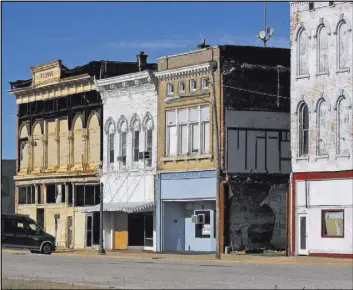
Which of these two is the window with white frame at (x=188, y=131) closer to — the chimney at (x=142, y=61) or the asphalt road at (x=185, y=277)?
the chimney at (x=142, y=61)

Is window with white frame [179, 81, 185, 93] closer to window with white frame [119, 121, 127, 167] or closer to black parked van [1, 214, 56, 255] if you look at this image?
window with white frame [119, 121, 127, 167]

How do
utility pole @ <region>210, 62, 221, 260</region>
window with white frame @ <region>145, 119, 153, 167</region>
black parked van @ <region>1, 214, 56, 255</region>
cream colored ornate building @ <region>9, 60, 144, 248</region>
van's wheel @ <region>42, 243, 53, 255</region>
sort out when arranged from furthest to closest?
cream colored ornate building @ <region>9, 60, 144, 248</region> < window with white frame @ <region>145, 119, 153, 167</region> < van's wheel @ <region>42, 243, 53, 255</region> < black parked van @ <region>1, 214, 56, 255</region> < utility pole @ <region>210, 62, 221, 260</region>

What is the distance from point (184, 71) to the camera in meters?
58.7

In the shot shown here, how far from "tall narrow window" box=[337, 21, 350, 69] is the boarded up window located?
6760 millimetres

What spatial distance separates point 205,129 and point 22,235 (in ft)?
38.2

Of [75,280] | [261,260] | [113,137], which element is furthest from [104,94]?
[75,280]

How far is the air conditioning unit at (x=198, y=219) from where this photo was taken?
57.9m

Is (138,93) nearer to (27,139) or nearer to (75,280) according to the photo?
(27,139)

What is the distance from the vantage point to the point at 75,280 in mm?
29875

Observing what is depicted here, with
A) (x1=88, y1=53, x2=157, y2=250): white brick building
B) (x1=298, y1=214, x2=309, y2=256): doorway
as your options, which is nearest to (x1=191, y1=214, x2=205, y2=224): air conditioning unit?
(x1=88, y1=53, x2=157, y2=250): white brick building

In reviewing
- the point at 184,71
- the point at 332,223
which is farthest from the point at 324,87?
the point at 184,71

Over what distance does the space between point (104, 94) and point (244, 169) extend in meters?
13.3

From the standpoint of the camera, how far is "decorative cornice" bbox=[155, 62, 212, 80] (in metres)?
56.9

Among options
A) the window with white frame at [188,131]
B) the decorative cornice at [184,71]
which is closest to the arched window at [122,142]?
the window with white frame at [188,131]
